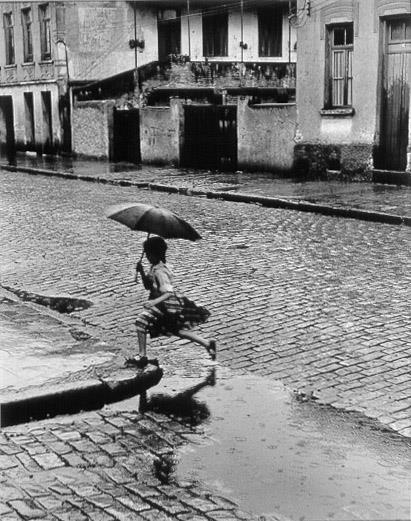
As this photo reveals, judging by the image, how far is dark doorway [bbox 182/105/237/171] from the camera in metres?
22.5

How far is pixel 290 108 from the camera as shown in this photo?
20578mm

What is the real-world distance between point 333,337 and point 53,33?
2654 centimetres

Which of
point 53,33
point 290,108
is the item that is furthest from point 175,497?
point 53,33

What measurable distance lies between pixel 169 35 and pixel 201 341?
28.4 m

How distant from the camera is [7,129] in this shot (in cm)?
3241

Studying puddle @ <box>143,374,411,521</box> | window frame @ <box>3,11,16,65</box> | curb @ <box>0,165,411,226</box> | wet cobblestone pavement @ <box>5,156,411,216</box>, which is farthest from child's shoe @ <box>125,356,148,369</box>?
window frame @ <box>3,11,16,65</box>

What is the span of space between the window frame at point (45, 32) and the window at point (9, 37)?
312cm

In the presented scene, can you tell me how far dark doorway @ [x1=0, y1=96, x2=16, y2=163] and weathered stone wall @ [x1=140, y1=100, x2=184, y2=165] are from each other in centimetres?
597

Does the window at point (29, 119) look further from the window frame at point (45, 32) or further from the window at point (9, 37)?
the window frame at point (45, 32)

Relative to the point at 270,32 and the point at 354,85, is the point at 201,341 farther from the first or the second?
the point at 270,32

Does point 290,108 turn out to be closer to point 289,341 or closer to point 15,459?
point 289,341

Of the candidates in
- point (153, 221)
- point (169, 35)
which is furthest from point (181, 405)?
point (169, 35)

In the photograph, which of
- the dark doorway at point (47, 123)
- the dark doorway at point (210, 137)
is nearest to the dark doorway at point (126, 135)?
the dark doorway at point (210, 137)

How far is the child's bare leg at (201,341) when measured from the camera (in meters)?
6.45
